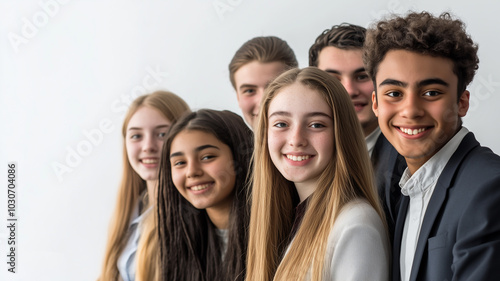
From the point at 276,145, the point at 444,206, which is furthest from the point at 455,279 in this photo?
the point at 276,145

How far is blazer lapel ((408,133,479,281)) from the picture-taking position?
221 cm

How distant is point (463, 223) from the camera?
2.05m

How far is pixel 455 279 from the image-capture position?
6.66 ft

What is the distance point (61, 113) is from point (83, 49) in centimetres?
67

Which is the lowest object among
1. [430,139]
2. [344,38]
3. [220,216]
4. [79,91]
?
[220,216]

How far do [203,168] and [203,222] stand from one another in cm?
34

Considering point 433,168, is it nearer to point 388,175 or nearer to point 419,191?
point 419,191

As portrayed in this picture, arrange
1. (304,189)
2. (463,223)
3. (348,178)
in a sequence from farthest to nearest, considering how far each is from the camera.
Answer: (304,189) → (348,178) → (463,223)

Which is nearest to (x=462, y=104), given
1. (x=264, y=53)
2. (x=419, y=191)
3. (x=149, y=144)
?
(x=419, y=191)

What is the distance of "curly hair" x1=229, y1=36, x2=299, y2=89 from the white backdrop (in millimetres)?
1605

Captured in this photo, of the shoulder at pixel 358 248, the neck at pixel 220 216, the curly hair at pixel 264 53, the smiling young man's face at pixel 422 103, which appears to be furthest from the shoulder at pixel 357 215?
the curly hair at pixel 264 53

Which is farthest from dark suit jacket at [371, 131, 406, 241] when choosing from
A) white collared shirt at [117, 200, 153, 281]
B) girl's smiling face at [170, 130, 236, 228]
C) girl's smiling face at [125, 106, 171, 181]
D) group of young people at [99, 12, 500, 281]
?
white collared shirt at [117, 200, 153, 281]

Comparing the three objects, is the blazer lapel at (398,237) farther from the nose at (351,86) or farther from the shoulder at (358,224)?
the nose at (351,86)

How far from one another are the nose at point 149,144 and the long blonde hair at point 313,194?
1.32 metres
